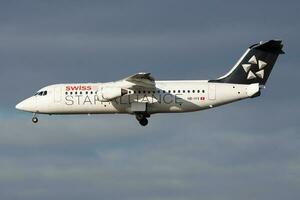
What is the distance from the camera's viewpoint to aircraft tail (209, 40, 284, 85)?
136 m

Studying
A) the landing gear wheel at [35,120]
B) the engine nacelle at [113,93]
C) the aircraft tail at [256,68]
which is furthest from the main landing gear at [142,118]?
the landing gear wheel at [35,120]

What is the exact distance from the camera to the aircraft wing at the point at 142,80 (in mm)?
134125

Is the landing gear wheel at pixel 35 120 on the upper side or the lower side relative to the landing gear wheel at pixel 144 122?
upper

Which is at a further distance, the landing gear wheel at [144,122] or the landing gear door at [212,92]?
the landing gear wheel at [144,122]

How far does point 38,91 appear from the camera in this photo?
460 ft

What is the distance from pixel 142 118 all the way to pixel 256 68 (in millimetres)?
10009

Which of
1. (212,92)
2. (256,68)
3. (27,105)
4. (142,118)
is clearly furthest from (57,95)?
(256,68)

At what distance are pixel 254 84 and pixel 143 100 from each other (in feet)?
29.2

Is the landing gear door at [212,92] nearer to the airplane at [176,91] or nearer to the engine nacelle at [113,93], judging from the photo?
the airplane at [176,91]

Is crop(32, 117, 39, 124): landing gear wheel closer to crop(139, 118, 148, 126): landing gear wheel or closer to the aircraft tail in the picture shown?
crop(139, 118, 148, 126): landing gear wheel

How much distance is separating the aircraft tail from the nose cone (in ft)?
50.6

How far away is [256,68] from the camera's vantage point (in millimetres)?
136625

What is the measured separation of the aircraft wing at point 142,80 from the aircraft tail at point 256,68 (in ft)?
17.6

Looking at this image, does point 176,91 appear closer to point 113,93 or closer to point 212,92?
point 212,92
